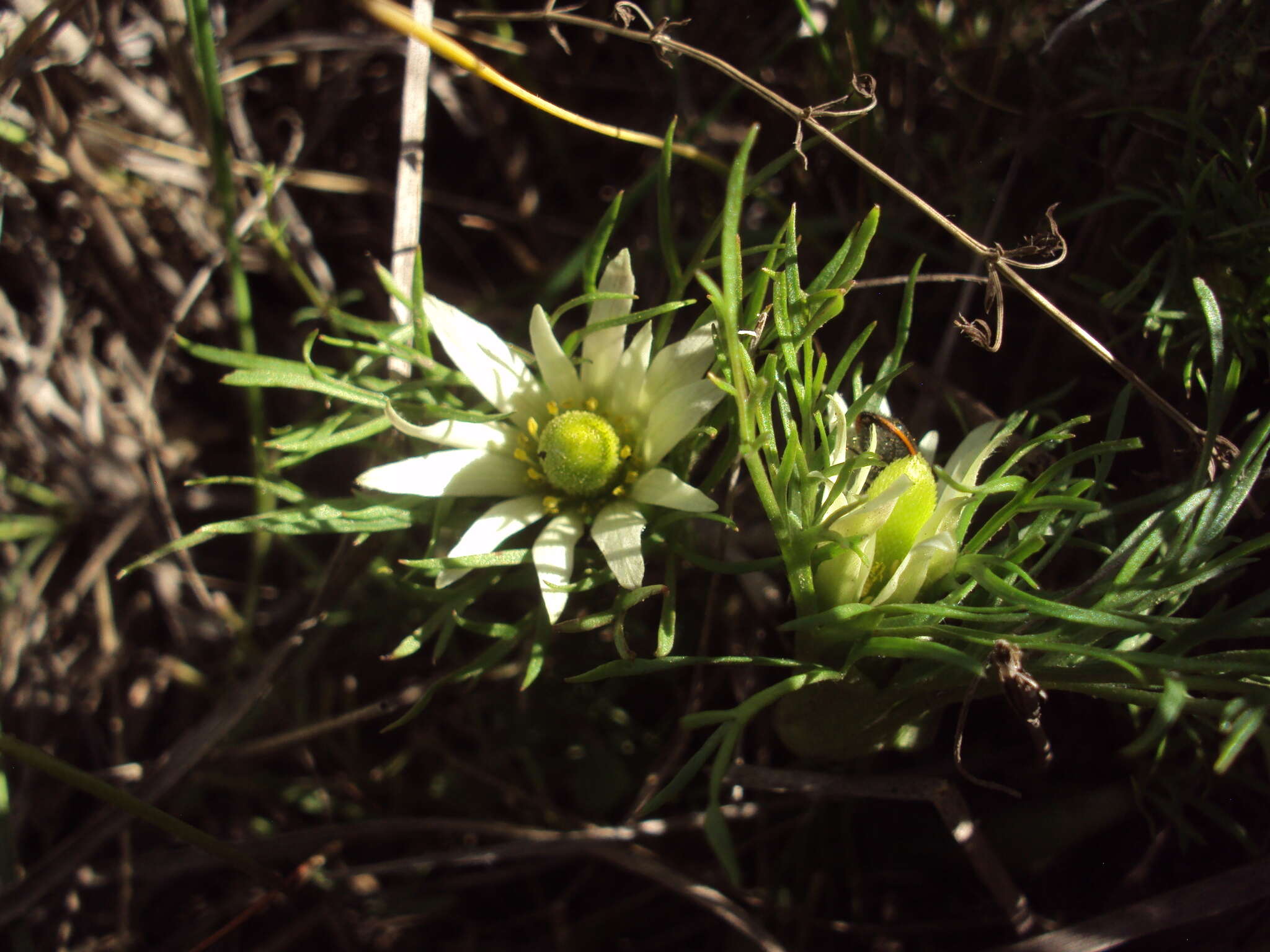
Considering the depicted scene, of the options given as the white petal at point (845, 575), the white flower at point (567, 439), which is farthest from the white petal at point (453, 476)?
the white petal at point (845, 575)

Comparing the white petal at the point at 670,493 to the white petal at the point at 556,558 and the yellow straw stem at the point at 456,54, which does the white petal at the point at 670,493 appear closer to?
the white petal at the point at 556,558

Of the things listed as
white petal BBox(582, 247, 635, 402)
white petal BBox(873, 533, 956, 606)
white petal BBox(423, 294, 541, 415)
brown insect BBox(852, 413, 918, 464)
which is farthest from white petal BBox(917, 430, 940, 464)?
white petal BBox(423, 294, 541, 415)

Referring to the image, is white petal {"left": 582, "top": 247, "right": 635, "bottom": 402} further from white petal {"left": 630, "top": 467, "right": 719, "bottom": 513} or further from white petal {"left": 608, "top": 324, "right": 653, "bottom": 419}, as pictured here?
white petal {"left": 630, "top": 467, "right": 719, "bottom": 513}

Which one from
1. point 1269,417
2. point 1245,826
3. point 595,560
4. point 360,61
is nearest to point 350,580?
point 595,560

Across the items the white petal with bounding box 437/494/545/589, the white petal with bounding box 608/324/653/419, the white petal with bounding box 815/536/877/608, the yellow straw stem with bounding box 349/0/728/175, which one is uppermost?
the yellow straw stem with bounding box 349/0/728/175

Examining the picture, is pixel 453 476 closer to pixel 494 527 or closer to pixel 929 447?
pixel 494 527

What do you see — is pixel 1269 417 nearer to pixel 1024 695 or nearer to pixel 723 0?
pixel 1024 695
